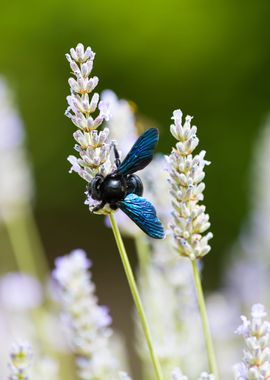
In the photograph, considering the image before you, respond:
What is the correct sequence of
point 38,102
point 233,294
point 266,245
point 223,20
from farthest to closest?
1. point 38,102
2. point 223,20
3. point 233,294
4. point 266,245

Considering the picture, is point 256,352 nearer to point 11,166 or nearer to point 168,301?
point 168,301

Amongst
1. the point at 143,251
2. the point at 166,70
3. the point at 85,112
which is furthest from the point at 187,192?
the point at 166,70

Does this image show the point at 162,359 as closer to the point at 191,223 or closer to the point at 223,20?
the point at 191,223

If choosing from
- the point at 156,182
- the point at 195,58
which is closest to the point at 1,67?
the point at 195,58

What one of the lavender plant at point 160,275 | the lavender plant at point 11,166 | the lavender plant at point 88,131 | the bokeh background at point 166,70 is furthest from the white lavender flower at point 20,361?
the bokeh background at point 166,70

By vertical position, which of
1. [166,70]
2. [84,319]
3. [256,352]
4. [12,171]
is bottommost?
[256,352]

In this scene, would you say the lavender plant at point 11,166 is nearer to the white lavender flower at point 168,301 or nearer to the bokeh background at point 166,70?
the white lavender flower at point 168,301

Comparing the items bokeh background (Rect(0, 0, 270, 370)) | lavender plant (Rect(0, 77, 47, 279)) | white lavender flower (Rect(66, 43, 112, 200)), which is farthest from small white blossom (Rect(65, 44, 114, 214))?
bokeh background (Rect(0, 0, 270, 370))
